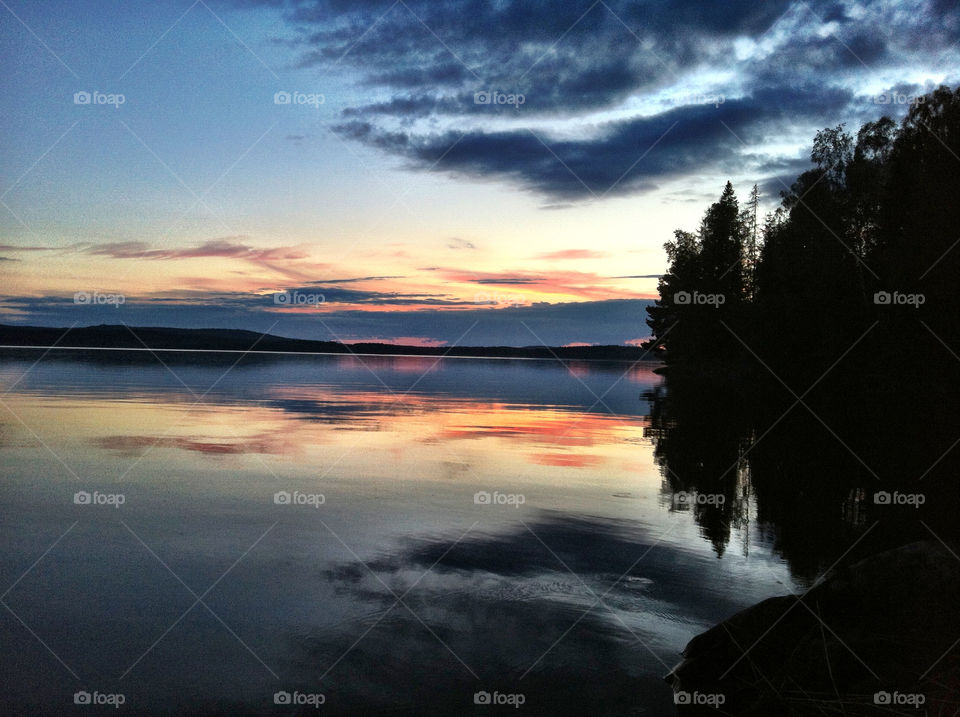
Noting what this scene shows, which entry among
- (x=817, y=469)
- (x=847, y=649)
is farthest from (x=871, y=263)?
(x=847, y=649)

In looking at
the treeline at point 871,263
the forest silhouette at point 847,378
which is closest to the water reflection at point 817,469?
the forest silhouette at point 847,378

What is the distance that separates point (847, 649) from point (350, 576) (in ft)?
24.3

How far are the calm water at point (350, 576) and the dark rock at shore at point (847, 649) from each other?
76 cm

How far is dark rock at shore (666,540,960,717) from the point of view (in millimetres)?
7445

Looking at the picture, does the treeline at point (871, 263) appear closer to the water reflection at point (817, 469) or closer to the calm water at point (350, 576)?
the water reflection at point (817, 469)

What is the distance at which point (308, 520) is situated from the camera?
621 inches

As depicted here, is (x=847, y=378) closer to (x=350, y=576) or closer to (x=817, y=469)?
(x=817, y=469)

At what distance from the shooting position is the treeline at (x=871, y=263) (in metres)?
32.8

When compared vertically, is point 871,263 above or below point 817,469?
above

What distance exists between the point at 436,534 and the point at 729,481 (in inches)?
405

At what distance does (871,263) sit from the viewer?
42.5 meters

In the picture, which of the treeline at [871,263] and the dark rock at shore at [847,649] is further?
the treeline at [871,263]

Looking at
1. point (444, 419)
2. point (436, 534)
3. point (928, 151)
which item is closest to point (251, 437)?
point (444, 419)

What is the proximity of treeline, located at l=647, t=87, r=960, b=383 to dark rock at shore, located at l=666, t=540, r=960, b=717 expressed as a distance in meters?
26.0
